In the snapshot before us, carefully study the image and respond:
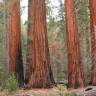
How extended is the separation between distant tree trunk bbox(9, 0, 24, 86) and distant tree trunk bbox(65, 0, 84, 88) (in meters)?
2.88

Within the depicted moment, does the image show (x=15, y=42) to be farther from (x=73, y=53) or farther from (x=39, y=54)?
(x=73, y=53)

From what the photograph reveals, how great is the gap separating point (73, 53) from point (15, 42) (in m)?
3.38

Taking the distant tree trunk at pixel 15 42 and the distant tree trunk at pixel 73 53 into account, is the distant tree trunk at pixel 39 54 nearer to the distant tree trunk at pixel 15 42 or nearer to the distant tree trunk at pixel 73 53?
the distant tree trunk at pixel 73 53

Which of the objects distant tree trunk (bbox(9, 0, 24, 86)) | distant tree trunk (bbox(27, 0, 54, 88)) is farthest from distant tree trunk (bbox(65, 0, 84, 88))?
distant tree trunk (bbox(9, 0, 24, 86))

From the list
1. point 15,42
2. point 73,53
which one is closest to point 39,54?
point 73,53

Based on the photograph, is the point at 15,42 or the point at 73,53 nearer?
the point at 73,53

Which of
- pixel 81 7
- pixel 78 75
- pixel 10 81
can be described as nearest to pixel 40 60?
pixel 78 75

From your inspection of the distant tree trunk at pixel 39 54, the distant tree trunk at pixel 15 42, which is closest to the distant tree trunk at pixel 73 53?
the distant tree trunk at pixel 39 54

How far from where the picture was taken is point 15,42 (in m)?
17.5

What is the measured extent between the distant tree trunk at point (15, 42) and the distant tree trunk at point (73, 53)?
2.88 metres

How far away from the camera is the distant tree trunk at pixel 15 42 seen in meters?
17.3

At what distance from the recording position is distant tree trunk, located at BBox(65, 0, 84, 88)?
15.5m

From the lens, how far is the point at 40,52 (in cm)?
1576

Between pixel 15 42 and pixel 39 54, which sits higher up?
pixel 15 42
